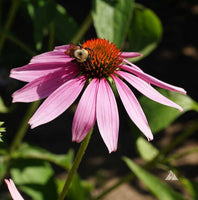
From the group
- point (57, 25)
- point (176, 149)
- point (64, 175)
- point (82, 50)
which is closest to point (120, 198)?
point (64, 175)

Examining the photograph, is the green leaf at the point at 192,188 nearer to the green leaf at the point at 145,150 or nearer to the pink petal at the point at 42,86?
the green leaf at the point at 145,150

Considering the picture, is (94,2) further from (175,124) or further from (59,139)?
(175,124)

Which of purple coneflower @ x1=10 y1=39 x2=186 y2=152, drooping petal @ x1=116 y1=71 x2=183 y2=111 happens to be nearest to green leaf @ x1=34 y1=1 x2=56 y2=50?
purple coneflower @ x1=10 y1=39 x2=186 y2=152

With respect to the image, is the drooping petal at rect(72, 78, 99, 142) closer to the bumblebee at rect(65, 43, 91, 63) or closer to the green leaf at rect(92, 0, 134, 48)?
the bumblebee at rect(65, 43, 91, 63)

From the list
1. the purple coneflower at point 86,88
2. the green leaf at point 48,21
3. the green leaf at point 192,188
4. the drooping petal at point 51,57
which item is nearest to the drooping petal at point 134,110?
the purple coneflower at point 86,88

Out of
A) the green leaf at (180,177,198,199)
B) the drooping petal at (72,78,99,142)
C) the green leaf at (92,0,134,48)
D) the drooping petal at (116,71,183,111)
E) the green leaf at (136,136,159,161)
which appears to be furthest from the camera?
the green leaf at (136,136,159,161)

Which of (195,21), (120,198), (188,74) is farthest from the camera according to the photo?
(195,21)

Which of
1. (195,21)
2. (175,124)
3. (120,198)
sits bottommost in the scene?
(120,198)
